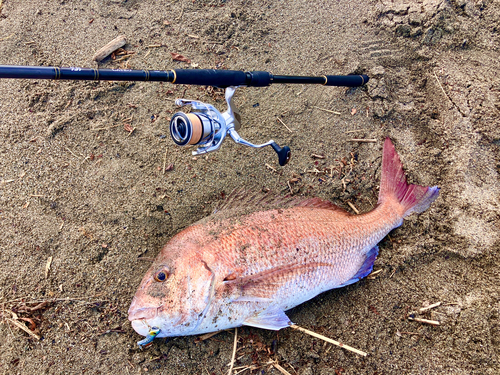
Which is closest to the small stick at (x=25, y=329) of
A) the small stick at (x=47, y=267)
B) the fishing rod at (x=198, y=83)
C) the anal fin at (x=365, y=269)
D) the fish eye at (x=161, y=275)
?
the small stick at (x=47, y=267)

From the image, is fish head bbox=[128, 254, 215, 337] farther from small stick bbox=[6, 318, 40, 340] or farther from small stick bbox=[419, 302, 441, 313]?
small stick bbox=[419, 302, 441, 313]

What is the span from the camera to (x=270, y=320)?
2.42m

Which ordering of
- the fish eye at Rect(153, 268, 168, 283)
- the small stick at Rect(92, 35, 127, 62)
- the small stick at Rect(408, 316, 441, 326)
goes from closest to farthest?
the fish eye at Rect(153, 268, 168, 283) → the small stick at Rect(408, 316, 441, 326) → the small stick at Rect(92, 35, 127, 62)

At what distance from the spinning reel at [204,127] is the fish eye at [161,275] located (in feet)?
2.95

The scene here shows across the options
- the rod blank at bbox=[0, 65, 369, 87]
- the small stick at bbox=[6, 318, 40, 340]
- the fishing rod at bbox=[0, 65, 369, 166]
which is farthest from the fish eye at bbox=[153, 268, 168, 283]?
the rod blank at bbox=[0, 65, 369, 87]

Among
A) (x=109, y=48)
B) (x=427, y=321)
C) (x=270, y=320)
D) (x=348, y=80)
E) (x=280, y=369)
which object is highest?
(x=109, y=48)

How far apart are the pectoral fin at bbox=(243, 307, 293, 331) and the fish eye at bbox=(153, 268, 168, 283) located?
2.31ft

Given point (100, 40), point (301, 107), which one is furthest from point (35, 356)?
point (301, 107)

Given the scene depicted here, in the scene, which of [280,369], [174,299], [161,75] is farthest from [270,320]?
[161,75]

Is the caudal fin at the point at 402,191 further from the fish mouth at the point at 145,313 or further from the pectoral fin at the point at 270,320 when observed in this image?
the fish mouth at the point at 145,313

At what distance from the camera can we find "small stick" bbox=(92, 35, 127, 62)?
3.17 m

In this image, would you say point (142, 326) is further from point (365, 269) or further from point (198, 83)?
point (365, 269)

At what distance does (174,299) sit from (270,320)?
2.47ft

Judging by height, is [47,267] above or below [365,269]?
above
